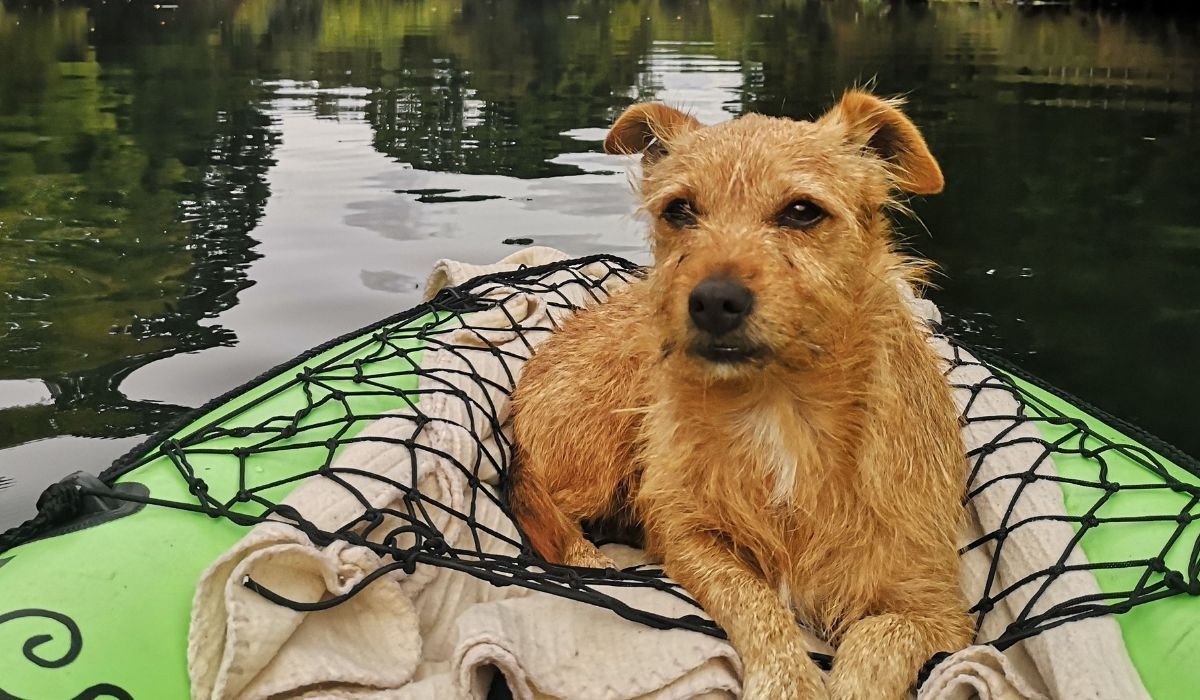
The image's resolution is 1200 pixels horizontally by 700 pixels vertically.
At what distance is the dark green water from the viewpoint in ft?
23.2

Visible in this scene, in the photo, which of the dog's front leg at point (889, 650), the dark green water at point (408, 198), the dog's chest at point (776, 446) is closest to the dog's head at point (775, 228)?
the dog's chest at point (776, 446)

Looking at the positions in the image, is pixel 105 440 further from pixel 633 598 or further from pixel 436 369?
pixel 633 598

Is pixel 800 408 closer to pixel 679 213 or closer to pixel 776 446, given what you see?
pixel 776 446

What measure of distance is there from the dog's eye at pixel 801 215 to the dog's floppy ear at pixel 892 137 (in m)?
0.53

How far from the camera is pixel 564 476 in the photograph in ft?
12.6

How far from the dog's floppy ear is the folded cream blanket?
1.12m

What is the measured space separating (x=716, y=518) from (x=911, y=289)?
3.73ft

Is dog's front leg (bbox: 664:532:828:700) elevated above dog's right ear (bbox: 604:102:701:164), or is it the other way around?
dog's right ear (bbox: 604:102:701:164)

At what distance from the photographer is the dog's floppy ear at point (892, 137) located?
3.35m

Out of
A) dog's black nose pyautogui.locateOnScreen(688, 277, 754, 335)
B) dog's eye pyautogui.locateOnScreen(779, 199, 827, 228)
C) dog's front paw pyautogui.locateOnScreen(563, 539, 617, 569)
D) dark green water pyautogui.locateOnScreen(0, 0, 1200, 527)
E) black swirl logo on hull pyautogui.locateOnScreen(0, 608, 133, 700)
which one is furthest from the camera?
dark green water pyautogui.locateOnScreen(0, 0, 1200, 527)

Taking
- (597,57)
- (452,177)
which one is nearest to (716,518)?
(452,177)

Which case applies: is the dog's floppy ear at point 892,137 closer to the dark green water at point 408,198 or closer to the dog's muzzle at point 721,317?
the dog's muzzle at point 721,317

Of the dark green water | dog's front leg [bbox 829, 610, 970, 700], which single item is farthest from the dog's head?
the dark green water

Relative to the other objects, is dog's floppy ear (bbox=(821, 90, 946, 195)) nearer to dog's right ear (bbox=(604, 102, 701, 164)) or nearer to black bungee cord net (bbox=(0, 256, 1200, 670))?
dog's right ear (bbox=(604, 102, 701, 164))
